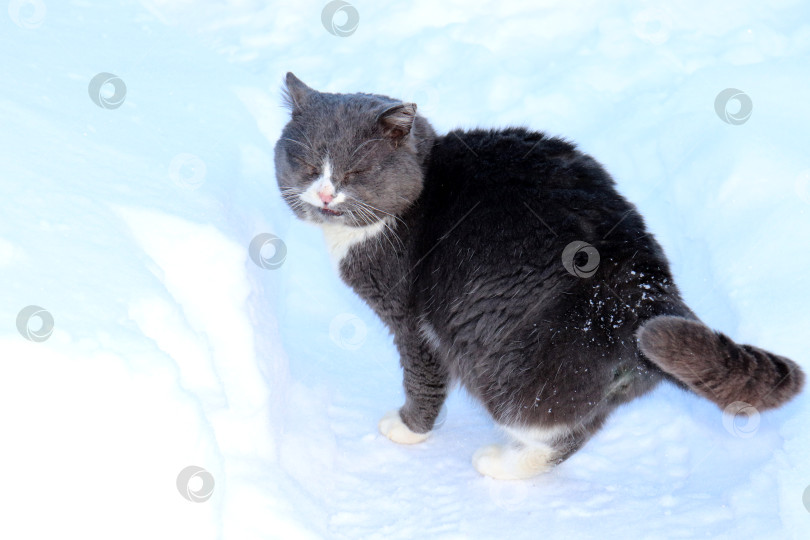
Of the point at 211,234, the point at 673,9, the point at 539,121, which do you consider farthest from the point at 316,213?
the point at 673,9

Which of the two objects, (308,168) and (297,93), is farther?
(297,93)

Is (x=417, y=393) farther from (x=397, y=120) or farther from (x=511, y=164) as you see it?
(x=397, y=120)

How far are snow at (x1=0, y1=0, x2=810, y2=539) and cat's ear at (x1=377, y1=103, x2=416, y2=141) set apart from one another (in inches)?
35.5

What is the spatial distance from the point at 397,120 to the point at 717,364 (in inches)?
67.6

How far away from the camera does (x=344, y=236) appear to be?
353 centimetres

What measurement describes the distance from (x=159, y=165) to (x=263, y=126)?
1501mm

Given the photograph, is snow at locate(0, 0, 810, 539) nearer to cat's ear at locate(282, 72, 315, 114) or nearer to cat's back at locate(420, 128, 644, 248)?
cat's ear at locate(282, 72, 315, 114)

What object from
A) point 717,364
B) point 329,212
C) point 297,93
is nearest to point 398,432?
point 329,212

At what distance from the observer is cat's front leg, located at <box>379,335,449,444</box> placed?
350 centimetres

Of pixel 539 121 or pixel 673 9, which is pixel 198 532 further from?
pixel 673 9

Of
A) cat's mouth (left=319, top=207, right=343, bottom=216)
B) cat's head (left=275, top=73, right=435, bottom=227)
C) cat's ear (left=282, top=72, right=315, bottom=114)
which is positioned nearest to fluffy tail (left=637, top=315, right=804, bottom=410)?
cat's head (left=275, top=73, right=435, bottom=227)

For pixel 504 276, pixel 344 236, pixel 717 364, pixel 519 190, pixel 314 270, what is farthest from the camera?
pixel 314 270

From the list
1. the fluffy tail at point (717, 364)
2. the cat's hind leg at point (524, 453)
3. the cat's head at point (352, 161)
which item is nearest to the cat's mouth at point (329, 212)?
the cat's head at point (352, 161)

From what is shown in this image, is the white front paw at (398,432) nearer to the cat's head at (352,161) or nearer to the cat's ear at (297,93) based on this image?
the cat's head at (352,161)
